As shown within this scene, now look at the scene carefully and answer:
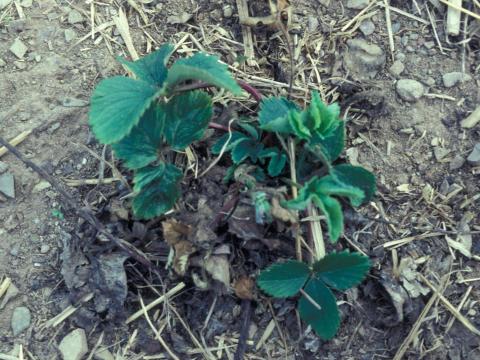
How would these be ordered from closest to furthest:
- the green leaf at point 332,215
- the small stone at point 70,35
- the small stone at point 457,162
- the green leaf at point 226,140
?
1. the green leaf at point 332,215
2. the green leaf at point 226,140
3. the small stone at point 457,162
4. the small stone at point 70,35

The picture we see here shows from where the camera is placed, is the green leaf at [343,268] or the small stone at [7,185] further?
the small stone at [7,185]

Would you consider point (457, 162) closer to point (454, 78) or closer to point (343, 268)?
point (454, 78)

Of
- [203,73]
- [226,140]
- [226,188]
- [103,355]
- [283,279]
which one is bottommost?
[103,355]

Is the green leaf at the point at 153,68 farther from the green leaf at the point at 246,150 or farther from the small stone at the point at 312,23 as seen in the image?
the small stone at the point at 312,23

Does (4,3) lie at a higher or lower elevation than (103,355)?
higher

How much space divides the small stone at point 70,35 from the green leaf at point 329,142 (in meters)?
0.80

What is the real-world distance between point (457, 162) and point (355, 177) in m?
0.37

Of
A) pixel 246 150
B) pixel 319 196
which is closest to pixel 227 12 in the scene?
pixel 246 150

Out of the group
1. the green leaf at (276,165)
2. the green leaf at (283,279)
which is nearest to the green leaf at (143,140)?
the green leaf at (276,165)

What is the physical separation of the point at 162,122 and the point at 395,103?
0.68 m

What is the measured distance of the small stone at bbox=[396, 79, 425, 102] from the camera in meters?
1.69

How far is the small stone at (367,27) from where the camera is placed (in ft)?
5.80

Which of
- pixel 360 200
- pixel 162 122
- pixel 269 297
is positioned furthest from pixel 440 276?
pixel 162 122

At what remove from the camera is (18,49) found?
172 centimetres
